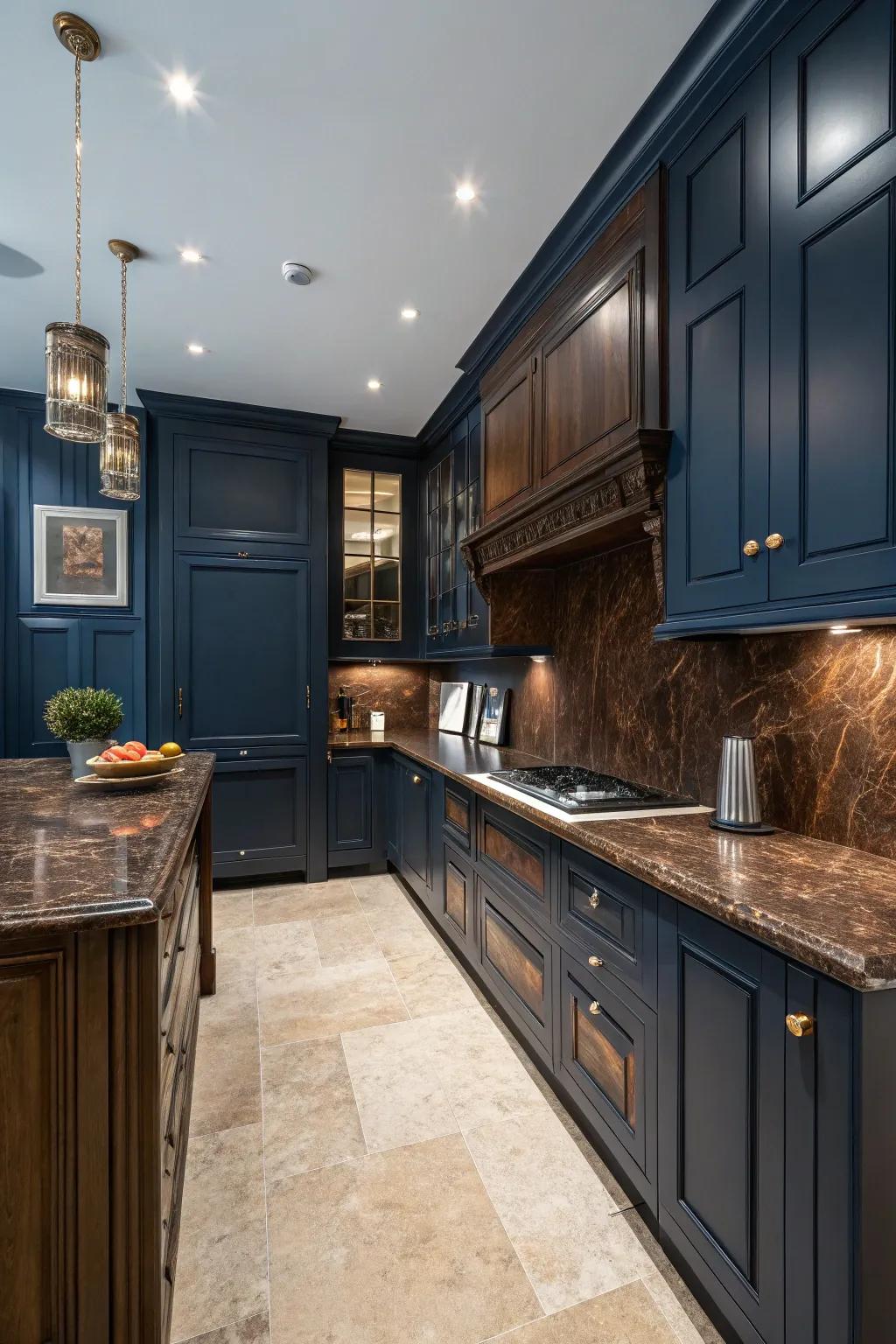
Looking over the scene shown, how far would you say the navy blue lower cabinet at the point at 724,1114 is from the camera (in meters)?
1.15

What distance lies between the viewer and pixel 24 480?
385cm

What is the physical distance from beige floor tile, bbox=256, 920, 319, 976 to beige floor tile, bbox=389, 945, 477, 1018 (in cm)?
43

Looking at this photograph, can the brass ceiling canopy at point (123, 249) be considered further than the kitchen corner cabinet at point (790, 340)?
Yes

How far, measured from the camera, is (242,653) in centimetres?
411

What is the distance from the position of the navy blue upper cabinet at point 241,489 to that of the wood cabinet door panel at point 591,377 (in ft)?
6.97

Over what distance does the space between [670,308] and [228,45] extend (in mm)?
1317

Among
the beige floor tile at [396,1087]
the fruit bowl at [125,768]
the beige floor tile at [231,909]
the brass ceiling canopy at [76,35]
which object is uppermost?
the brass ceiling canopy at [76,35]

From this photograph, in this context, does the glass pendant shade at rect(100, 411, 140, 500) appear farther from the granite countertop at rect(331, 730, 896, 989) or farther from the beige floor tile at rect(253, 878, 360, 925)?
the beige floor tile at rect(253, 878, 360, 925)

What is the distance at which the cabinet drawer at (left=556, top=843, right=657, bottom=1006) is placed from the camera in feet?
5.08

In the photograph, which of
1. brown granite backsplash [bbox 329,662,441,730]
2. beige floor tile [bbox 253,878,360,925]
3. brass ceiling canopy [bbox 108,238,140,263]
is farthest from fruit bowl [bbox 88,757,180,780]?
brown granite backsplash [bbox 329,662,441,730]

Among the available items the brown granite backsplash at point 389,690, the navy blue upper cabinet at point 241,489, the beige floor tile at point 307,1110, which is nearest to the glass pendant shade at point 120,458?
the navy blue upper cabinet at point 241,489

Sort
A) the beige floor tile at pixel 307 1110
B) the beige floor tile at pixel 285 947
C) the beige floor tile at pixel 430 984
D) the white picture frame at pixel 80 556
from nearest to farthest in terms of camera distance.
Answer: the beige floor tile at pixel 307 1110, the beige floor tile at pixel 430 984, the beige floor tile at pixel 285 947, the white picture frame at pixel 80 556

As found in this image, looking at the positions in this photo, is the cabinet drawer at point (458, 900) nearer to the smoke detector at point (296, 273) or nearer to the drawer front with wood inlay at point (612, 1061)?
the drawer front with wood inlay at point (612, 1061)

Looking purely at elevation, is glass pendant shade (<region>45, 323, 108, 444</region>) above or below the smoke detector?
below
